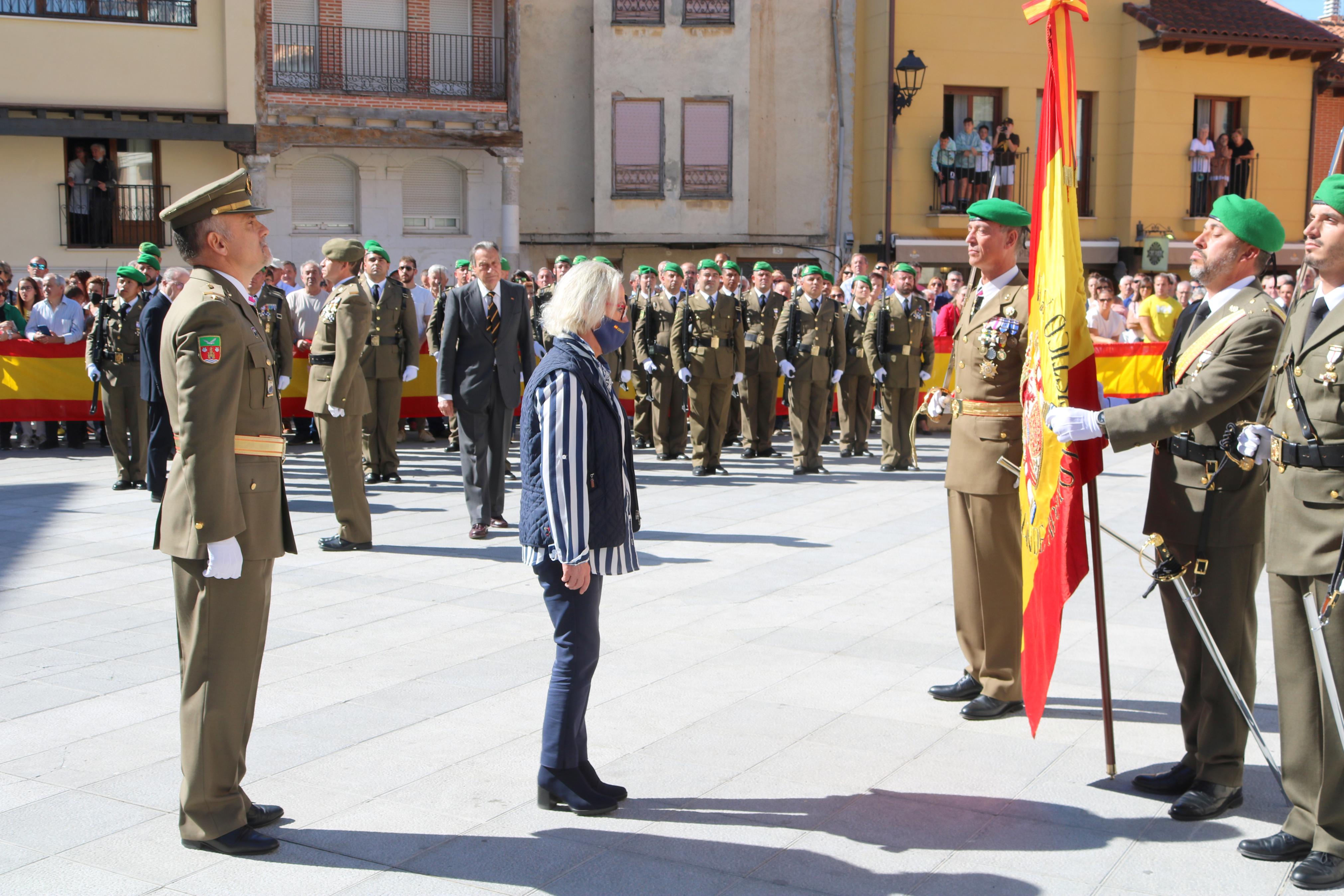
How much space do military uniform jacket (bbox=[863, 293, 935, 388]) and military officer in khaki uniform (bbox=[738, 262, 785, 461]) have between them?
3.43 feet

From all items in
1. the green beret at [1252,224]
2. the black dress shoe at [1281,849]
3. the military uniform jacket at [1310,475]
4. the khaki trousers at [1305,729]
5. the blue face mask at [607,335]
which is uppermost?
the green beret at [1252,224]

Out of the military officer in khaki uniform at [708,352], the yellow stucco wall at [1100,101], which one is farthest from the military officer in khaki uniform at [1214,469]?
the yellow stucco wall at [1100,101]

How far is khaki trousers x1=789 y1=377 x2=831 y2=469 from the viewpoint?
513 inches

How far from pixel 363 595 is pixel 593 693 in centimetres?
236

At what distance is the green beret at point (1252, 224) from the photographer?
4484mm

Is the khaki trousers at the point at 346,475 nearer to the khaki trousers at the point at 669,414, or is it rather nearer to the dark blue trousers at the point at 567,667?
the dark blue trousers at the point at 567,667

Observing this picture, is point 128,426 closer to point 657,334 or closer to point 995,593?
point 657,334

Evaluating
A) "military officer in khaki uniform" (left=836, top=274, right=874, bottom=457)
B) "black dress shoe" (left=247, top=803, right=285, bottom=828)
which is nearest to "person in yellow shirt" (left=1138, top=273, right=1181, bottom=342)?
"military officer in khaki uniform" (left=836, top=274, right=874, bottom=457)

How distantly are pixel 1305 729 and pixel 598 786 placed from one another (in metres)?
2.28

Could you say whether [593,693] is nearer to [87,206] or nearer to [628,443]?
[628,443]

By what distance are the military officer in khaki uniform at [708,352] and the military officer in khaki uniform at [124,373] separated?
17.0 feet

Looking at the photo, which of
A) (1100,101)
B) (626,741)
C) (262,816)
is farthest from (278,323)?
(1100,101)

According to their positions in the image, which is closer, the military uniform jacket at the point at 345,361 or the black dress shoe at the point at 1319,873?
the black dress shoe at the point at 1319,873

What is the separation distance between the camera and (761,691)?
574cm
